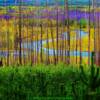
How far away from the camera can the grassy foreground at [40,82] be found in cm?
610

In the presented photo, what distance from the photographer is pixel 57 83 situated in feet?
22.6

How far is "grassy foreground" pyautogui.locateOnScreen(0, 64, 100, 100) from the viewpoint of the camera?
240 inches

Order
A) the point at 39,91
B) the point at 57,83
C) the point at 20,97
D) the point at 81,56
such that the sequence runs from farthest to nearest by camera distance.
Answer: the point at 81,56 < the point at 57,83 < the point at 39,91 < the point at 20,97

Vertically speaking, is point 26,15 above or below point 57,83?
above

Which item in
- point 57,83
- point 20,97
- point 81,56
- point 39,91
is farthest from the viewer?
point 81,56

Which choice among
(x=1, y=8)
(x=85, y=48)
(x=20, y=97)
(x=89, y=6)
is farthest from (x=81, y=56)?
(x=20, y=97)

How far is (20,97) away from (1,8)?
2.30 m

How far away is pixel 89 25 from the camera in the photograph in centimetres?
789

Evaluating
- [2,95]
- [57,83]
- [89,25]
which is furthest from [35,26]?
[2,95]

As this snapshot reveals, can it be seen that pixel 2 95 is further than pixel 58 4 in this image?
No

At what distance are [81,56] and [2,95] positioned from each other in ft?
6.87

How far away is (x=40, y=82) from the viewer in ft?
21.7

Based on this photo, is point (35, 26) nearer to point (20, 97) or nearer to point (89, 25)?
point (89, 25)

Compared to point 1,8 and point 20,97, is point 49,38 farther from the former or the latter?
point 20,97
